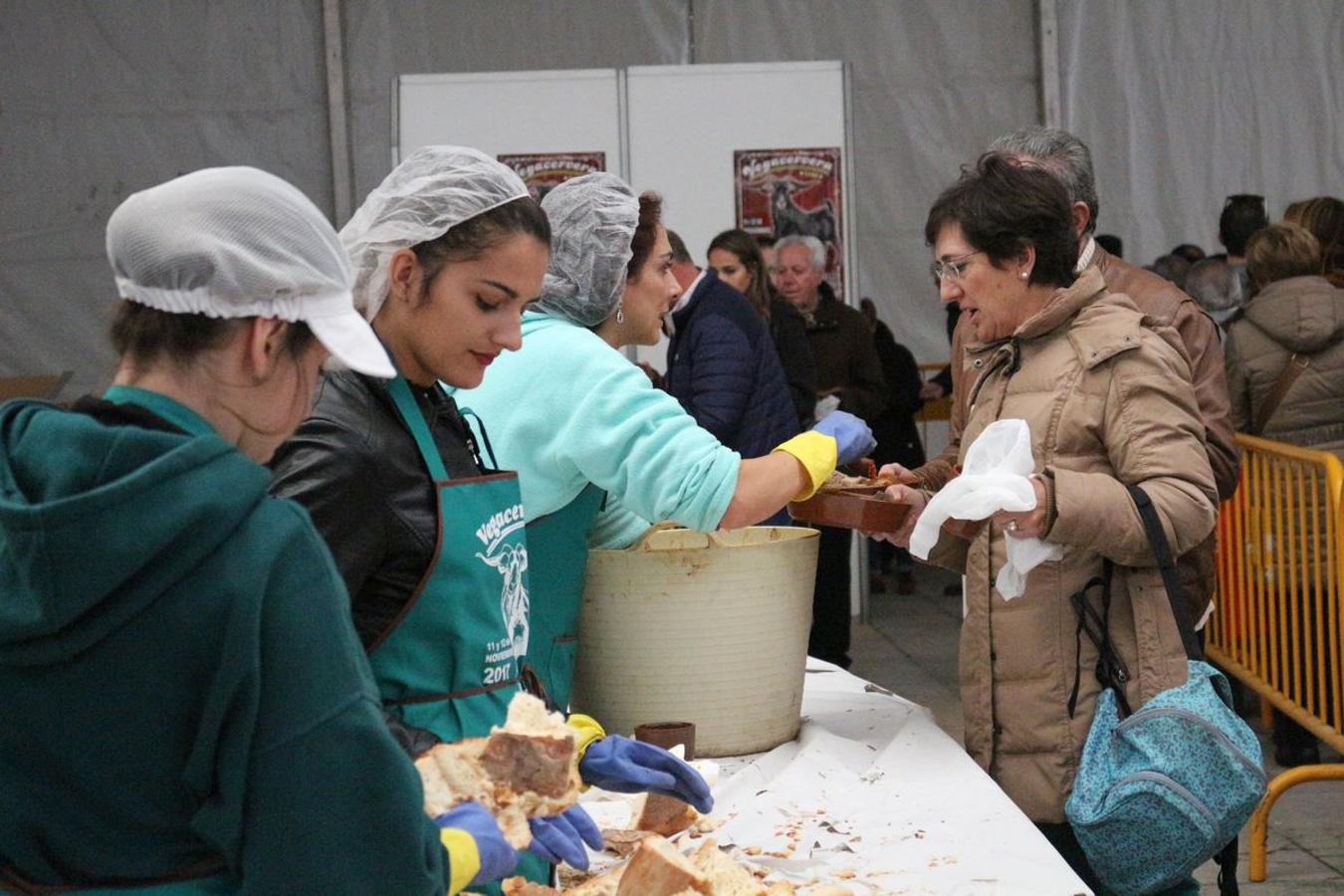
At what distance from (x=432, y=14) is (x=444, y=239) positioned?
7.65 m

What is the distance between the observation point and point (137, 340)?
4.10ft

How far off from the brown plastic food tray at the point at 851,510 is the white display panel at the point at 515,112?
4.36 meters

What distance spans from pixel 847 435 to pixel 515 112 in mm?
4543

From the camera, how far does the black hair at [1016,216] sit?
8.39 ft

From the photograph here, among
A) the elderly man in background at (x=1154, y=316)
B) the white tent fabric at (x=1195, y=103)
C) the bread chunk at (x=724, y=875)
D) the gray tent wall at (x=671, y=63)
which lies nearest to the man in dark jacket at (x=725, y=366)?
the elderly man in background at (x=1154, y=316)

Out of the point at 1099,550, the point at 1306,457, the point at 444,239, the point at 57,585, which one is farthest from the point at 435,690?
the point at 1306,457

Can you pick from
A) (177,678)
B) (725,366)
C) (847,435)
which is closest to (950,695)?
(725,366)

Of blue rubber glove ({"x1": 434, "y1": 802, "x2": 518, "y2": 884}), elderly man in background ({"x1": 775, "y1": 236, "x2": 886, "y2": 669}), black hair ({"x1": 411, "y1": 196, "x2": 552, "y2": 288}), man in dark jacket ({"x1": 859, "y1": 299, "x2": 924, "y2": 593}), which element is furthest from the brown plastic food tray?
man in dark jacket ({"x1": 859, "y1": 299, "x2": 924, "y2": 593})

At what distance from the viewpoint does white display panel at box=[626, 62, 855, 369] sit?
697 centimetres

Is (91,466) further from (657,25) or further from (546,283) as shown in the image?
(657,25)

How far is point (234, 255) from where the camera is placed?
3.99ft

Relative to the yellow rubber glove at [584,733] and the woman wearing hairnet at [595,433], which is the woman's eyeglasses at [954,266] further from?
the yellow rubber glove at [584,733]

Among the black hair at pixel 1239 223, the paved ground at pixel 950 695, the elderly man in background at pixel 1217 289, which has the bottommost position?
the paved ground at pixel 950 695

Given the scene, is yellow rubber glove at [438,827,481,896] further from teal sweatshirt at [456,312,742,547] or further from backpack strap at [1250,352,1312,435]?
backpack strap at [1250,352,1312,435]
